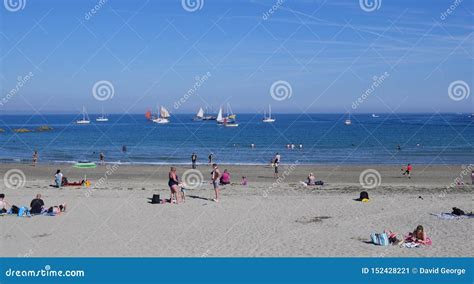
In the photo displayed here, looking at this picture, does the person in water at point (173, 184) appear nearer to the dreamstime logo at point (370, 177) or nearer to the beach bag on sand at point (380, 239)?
the beach bag on sand at point (380, 239)

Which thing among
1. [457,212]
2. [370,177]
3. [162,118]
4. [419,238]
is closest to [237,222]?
[419,238]

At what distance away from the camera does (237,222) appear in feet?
55.4

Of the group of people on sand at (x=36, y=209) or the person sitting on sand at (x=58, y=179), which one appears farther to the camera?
the person sitting on sand at (x=58, y=179)

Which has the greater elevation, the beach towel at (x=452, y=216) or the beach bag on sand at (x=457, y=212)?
the beach bag on sand at (x=457, y=212)

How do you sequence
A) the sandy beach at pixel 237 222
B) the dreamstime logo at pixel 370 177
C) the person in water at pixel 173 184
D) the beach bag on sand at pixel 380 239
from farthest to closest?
the dreamstime logo at pixel 370 177 < the person in water at pixel 173 184 < the beach bag on sand at pixel 380 239 < the sandy beach at pixel 237 222

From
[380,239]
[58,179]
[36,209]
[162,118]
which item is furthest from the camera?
[162,118]

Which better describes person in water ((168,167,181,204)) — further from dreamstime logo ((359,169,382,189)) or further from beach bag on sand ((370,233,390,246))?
dreamstime logo ((359,169,382,189))

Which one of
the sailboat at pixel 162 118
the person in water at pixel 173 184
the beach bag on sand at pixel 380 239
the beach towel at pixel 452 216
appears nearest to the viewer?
the beach bag on sand at pixel 380 239

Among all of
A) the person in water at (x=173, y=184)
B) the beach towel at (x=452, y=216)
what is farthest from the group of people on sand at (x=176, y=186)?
the beach towel at (x=452, y=216)

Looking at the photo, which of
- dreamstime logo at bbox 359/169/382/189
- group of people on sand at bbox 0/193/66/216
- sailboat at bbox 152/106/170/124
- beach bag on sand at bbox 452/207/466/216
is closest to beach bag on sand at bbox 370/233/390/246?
beach bag on sand at bbox 452/207/466/216

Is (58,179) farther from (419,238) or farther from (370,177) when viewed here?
(370,177)

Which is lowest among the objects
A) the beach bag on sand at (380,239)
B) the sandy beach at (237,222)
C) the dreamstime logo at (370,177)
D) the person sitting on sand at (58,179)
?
the beach bag on sand at (380,239)

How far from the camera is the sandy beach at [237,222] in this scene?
13.6 meters
